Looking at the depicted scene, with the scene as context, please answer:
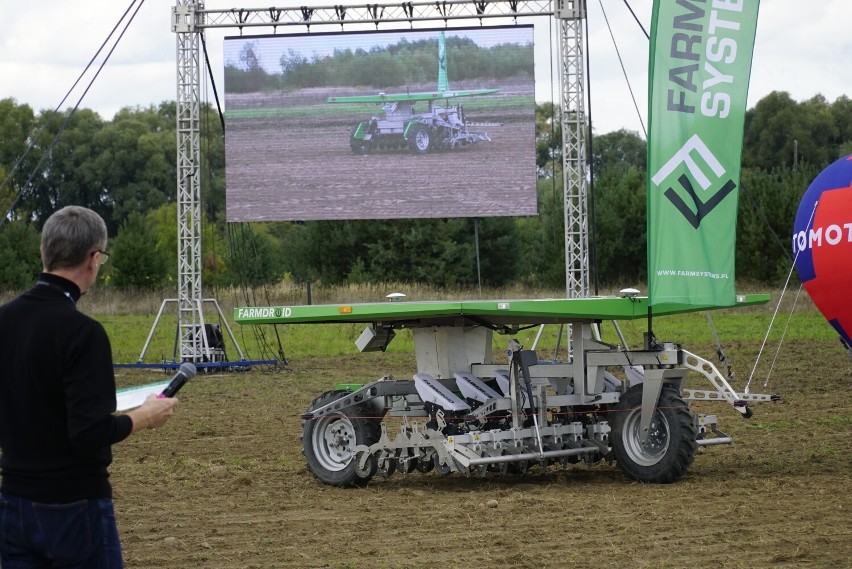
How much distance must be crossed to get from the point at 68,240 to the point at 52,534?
958mm

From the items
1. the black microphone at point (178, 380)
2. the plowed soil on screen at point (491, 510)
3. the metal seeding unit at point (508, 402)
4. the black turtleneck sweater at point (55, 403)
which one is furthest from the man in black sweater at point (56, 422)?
the metal seeding unit at point (508, 402)

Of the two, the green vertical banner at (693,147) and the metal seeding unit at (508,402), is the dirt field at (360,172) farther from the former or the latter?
the green vertical banner at (693,147)

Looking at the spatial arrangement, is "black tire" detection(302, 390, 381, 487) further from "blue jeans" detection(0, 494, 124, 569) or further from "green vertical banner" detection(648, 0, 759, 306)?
"blue jeans" detection(0, 494, 124, 569)

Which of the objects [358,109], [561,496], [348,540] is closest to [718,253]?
[561,496]

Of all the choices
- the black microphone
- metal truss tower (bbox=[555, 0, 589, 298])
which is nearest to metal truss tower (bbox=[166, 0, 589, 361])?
metal truss tower (bbox=[555, 0, 589, 298])

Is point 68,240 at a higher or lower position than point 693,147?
lower

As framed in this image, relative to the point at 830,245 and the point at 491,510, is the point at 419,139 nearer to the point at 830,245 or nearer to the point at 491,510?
the point at 830,245

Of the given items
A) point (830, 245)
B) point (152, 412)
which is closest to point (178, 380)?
point (152, 412)

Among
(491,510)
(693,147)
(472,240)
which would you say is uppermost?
(693,147)

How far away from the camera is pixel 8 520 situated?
4230 mm

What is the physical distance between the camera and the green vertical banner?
32.2 ft

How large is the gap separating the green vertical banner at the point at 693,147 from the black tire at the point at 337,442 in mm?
2588

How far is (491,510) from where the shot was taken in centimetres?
902

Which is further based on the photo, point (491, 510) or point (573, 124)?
point (573, 124)
